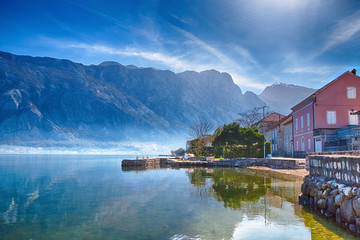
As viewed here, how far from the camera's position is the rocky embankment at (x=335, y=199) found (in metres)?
7.47

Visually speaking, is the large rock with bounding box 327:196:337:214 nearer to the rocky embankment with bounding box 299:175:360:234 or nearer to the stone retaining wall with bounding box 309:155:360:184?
the rocky embankment with bounding box 299:175:360:234

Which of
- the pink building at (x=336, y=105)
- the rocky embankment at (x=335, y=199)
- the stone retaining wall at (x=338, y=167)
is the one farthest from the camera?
the pink building at (x=336, y=105)

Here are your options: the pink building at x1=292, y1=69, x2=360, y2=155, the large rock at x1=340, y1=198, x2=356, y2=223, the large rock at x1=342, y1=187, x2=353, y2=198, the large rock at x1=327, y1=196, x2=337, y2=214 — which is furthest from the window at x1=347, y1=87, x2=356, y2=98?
the large rock at x1=342, y1=187, x2=353, y2=198

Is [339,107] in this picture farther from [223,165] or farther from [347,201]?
[347,201]

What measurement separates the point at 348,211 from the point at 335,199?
86cm

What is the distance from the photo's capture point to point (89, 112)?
173000 mm

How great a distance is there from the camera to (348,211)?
7805 mm

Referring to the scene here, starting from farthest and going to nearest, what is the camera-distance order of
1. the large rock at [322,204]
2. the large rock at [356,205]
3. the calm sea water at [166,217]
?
the large rock at [322,204] < the calm sea water at [166,217] < the large rock at [356,205]

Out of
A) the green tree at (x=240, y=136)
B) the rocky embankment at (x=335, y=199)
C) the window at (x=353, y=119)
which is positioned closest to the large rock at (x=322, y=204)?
the rocky embankment at (x=335, y=199)

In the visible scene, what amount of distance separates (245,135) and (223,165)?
591 cm

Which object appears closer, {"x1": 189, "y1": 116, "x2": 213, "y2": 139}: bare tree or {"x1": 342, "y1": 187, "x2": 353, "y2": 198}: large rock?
{"x1": 342, "y1": 187, "x2": 353, "y2": 198}: large rock

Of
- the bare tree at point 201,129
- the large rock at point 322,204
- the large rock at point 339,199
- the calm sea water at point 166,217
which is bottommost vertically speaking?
the calm sea water at point 166,217

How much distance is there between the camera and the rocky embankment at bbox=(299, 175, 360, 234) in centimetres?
747

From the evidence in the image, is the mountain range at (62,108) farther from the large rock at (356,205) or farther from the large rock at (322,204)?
the large rock at (356,205)
